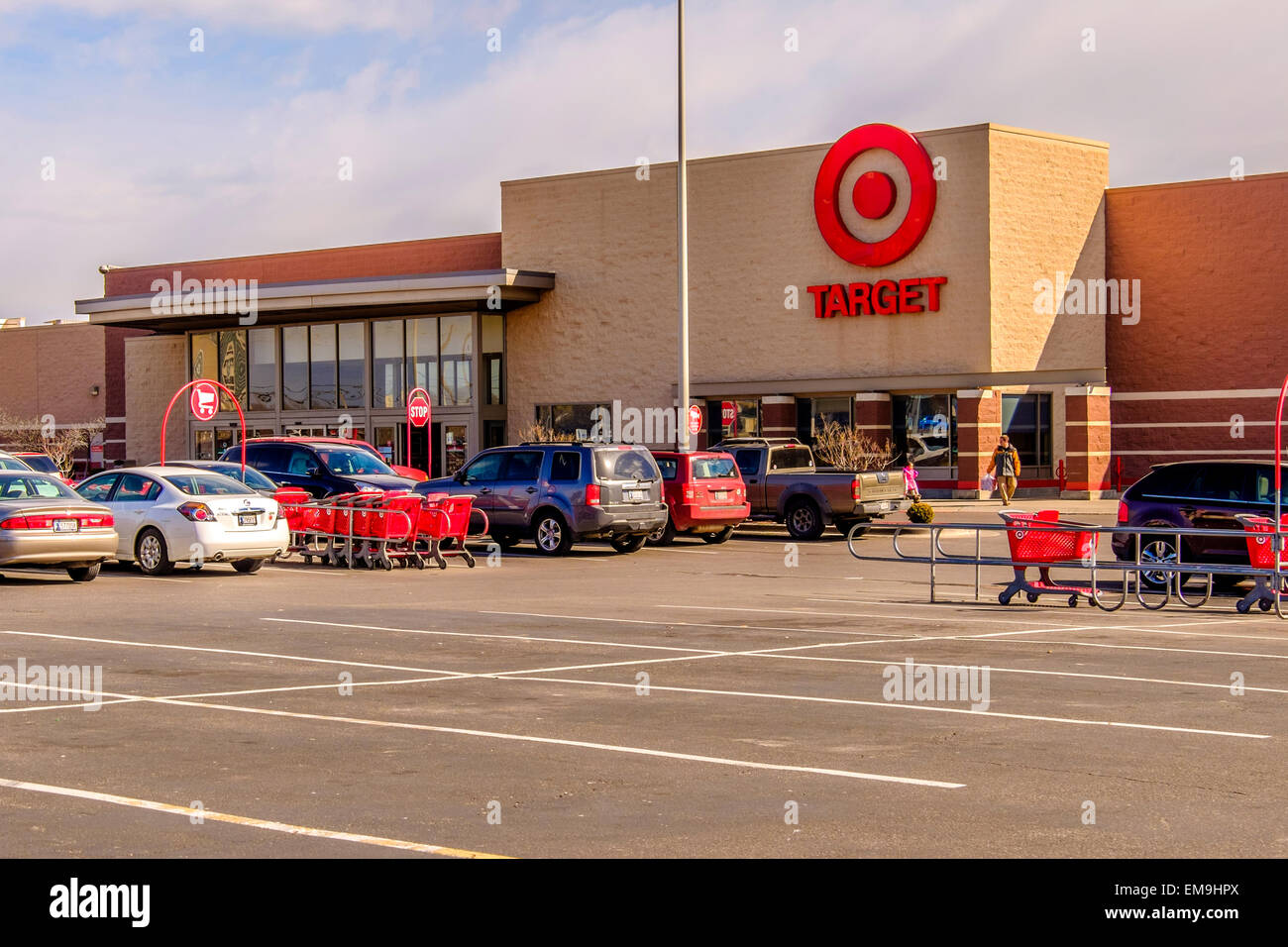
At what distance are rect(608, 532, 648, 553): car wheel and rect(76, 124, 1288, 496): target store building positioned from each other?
1879 cm

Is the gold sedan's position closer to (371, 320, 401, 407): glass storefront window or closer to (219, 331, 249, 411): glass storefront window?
(371, 320, 401, 407): glass storefront window

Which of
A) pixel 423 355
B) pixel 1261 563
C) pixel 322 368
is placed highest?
pixel 423 355

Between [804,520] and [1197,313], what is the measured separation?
69.7 ft

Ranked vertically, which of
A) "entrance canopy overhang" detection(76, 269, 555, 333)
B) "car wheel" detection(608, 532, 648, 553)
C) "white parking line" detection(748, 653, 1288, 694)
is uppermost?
"entrance canopy overhang" detection(76, 269, 555, 333)

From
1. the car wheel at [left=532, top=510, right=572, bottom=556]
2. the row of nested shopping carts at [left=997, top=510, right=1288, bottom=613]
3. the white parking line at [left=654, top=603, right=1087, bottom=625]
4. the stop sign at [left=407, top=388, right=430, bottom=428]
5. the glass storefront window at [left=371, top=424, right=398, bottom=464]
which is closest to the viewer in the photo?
the white parking line at [left=654, top=603, right=1087, bottom=625]

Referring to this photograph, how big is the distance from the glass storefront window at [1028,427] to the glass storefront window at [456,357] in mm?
18424

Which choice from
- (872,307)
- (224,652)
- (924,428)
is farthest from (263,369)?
(224,652)

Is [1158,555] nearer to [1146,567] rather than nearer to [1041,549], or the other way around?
[1041,549]

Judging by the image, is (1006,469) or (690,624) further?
(1006,469)

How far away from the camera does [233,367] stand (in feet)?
186

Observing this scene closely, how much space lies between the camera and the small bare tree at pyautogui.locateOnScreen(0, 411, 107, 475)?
6550 cm

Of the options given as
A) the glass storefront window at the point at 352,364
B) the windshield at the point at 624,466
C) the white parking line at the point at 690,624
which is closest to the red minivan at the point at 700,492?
the windshield at the point at 624,466

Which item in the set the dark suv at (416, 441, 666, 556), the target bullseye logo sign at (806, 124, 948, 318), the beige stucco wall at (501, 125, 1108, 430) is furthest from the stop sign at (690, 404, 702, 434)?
the target bullseye logo sign at (806, 124, 948, 318)
